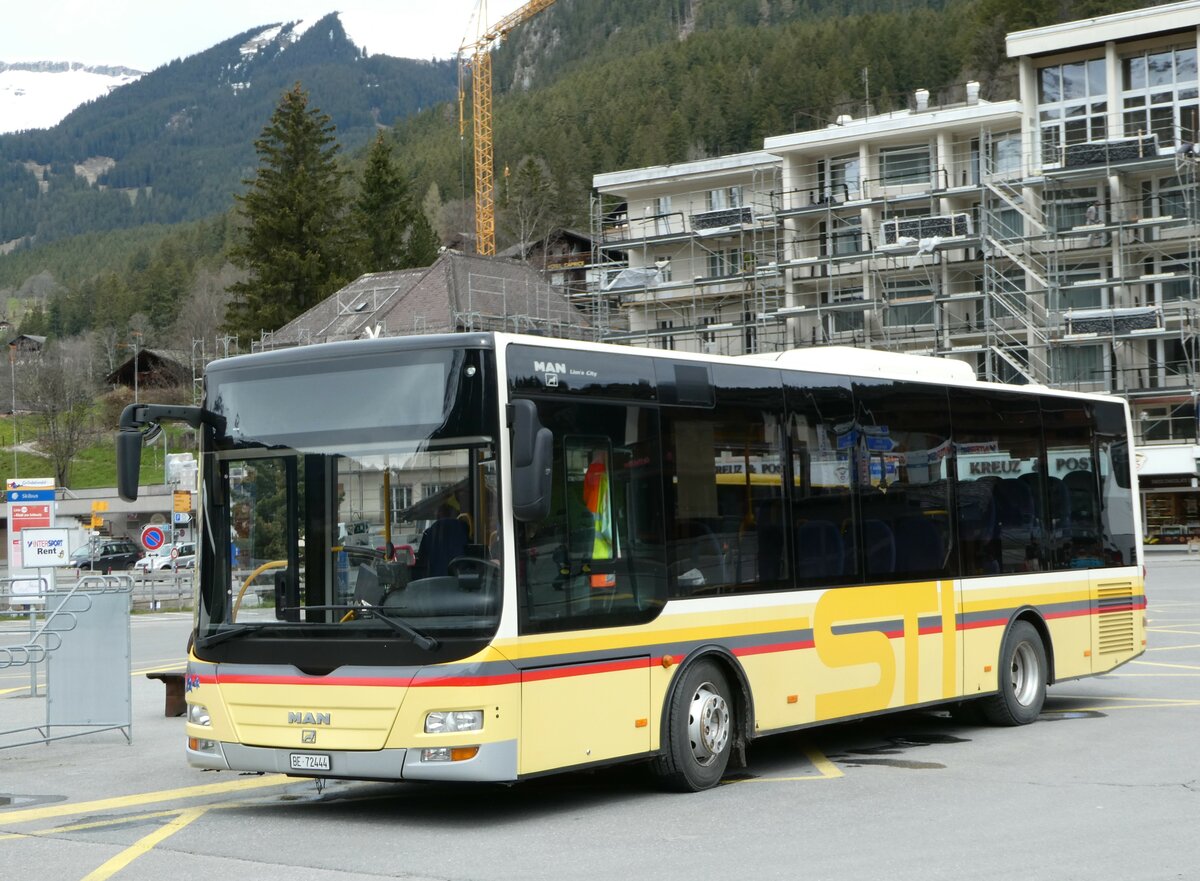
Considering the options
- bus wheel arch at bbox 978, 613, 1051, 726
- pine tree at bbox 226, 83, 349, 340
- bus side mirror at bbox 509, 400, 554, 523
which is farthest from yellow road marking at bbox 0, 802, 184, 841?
pine tree at bbox 226, 83, 349, 340

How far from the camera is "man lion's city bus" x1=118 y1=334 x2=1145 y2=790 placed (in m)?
9.46

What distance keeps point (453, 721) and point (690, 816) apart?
1669 millimetres

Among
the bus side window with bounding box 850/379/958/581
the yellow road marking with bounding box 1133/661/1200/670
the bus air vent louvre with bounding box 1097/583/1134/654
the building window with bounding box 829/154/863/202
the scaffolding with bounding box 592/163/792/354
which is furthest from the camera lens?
the scaffolding with bounding box 592/163/792/354

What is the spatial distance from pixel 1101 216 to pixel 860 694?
56391 millimetres

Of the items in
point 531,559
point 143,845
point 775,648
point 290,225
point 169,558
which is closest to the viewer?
point 143,845

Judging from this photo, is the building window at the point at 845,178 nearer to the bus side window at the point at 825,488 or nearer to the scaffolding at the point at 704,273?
the scaffolding at the point at 704,273

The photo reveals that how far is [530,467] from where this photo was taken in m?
9.22

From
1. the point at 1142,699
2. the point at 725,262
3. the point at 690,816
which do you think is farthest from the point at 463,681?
the point at 725,262

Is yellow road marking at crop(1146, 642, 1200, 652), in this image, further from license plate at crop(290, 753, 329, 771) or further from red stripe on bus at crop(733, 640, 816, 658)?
license plate at crop(290, 753, 329, 771)

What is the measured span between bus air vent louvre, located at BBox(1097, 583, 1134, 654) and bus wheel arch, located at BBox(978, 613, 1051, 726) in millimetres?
1183

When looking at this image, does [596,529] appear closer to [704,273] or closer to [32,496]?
[32,496]

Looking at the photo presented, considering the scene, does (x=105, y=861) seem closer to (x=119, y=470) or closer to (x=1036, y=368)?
(x=119, y=470)

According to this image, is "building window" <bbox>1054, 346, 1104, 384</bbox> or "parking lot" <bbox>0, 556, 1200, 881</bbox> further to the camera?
"building window" <bbox>1054, 346, 1104, 384</bbox>

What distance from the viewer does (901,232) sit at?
6812cm
